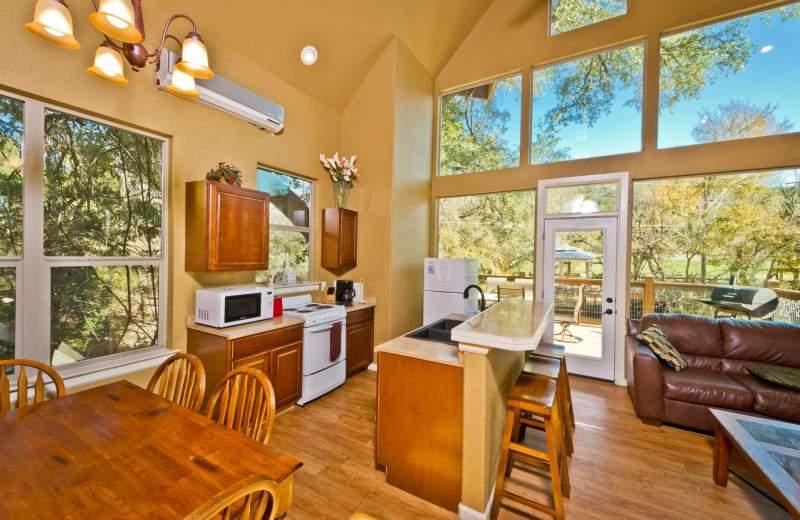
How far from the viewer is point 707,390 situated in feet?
8.54

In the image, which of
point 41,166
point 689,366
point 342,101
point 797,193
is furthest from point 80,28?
point 797,193

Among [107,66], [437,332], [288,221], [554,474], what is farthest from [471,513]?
[288,221]

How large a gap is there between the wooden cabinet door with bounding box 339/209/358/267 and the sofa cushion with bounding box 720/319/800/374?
399 cm

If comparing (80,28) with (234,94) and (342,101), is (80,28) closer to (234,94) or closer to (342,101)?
(234,94)

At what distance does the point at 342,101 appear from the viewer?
14.2ft

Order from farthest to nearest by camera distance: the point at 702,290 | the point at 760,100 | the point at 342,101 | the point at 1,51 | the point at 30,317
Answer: the point at 342,101 → the point at 702,290 → the point at 760,100 → the point at 30,317 → the point at 1,51

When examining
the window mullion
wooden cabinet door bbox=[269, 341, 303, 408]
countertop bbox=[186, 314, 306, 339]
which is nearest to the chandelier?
the window mullion

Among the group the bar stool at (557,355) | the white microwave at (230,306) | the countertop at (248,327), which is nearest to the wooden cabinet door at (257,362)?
the countertop at (248,327)

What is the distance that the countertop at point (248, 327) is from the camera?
2553 mm

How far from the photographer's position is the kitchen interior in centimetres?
170

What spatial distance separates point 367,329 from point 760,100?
4.89 metres

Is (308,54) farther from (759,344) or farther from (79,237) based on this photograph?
(759,344)

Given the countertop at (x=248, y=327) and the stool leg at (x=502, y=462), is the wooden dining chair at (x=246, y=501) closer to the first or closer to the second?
the stool leg at (x=502, y=462)

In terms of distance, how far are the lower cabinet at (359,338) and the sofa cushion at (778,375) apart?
12.0 feet
